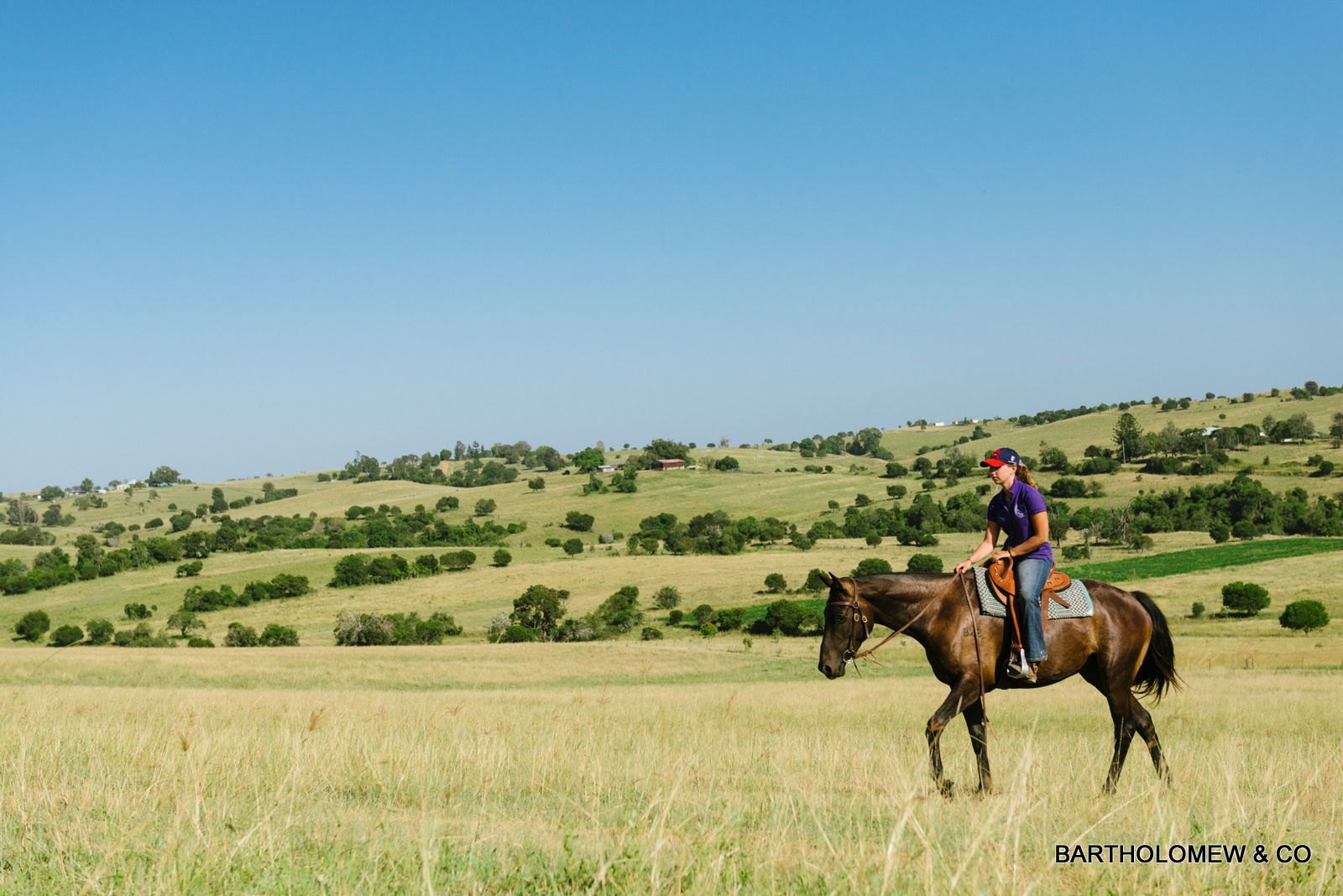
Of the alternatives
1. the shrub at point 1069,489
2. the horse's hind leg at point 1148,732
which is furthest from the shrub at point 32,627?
the shrub at point 1069,489

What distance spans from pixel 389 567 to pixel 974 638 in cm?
9572

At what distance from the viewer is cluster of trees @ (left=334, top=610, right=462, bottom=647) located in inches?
2702

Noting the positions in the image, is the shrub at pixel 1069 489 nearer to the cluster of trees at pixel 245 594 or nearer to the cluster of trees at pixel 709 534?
the cluster of trees at pixel 709 534

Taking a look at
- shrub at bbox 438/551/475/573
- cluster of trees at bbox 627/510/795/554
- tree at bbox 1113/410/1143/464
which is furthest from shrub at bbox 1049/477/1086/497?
shrub at bbox 438/551/475/573

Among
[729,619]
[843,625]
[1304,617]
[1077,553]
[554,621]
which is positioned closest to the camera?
[843,625]

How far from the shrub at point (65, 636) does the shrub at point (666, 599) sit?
42.1 meters

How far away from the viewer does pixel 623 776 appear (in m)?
8.70

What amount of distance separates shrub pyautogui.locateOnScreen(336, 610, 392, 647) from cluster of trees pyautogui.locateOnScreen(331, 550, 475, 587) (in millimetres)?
28403

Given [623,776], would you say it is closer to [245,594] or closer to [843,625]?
[843,625]

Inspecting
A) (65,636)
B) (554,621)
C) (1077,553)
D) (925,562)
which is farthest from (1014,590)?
(1077,553)

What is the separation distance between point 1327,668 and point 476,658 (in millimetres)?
36479

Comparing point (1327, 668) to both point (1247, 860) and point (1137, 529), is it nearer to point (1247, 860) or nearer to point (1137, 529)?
point (1247, 860)

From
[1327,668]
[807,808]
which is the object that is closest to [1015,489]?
[807,808]

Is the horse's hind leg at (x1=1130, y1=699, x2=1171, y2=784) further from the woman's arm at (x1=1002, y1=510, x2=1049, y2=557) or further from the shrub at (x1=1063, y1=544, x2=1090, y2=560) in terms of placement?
the shrub at (x1=1063, y1=544, x2=1090, y2=560)
